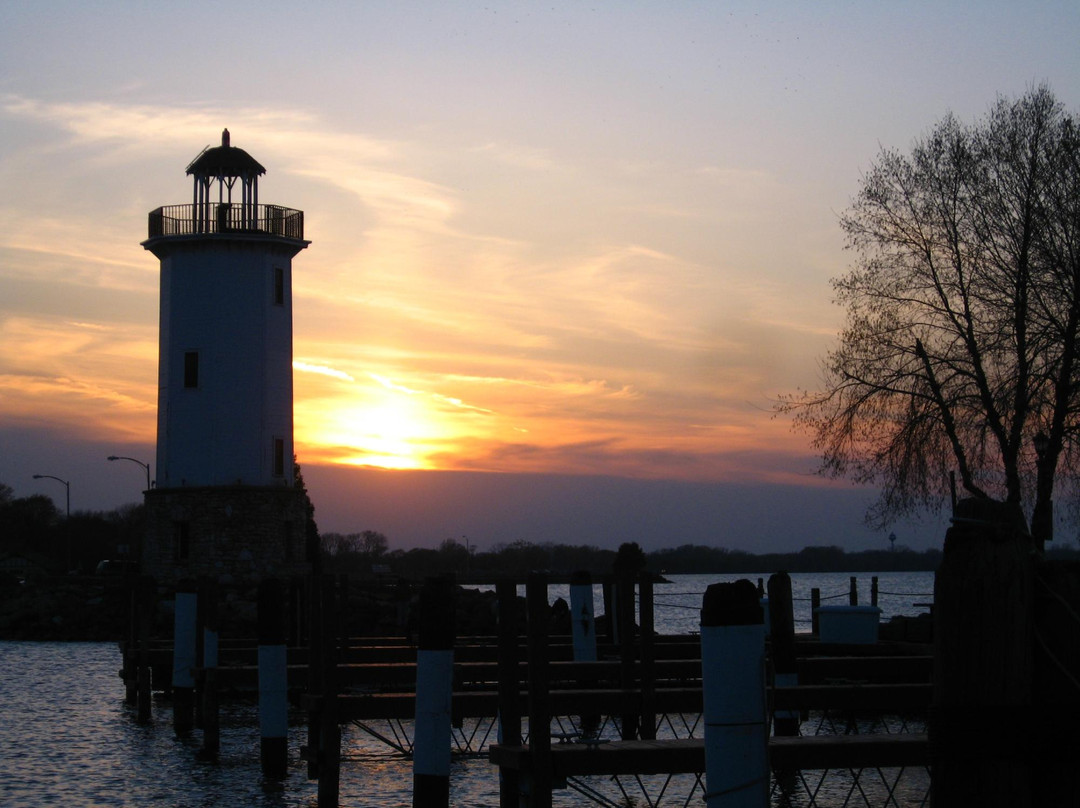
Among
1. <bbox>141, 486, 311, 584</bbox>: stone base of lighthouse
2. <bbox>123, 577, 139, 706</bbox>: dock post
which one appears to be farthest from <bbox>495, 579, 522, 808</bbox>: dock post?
<bbox>141, 486, 311, 584</bbox>: stone base of lighthouse

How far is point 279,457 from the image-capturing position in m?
51.1

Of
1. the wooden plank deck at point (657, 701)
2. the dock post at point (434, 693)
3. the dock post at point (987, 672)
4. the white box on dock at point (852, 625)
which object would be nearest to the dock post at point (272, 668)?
the wooden plank deck at point (657, 701)

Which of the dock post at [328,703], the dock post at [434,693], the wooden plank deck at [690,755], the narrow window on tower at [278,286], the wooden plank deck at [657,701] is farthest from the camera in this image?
the narrow window on tower at [278,286]

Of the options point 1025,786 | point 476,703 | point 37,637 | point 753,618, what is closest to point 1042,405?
point 476,703

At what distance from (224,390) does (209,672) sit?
30.6 meters

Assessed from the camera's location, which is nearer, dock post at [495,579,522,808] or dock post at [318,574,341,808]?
dock post at [495,579,522,808]

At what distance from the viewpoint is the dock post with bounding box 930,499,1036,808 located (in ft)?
13.5

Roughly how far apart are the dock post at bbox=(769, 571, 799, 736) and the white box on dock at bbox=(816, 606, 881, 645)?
5.48 metres

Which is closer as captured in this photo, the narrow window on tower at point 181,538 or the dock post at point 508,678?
the dock post at point 508,678

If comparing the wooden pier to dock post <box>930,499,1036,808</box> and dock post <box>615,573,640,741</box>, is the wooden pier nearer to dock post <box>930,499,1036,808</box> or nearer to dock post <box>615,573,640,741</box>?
dock post <box>615,573,640,741</box>

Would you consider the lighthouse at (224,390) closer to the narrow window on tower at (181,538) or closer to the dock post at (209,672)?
the narrow window on tower at (181,538)

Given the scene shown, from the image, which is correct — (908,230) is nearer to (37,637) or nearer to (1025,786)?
(1025,786)

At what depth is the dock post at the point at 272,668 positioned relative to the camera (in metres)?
17.0

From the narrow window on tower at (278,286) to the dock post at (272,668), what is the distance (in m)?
35.3
